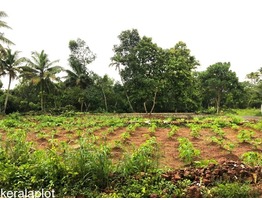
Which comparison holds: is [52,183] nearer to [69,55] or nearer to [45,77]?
[45,77]

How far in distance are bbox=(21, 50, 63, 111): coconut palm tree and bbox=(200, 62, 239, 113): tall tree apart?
59.1ft

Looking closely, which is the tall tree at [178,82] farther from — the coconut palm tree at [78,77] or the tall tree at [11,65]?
the tall tree at [11,65]

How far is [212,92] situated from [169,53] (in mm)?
9157

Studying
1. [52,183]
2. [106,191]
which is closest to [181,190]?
[106,191]

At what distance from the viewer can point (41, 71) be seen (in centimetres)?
2805

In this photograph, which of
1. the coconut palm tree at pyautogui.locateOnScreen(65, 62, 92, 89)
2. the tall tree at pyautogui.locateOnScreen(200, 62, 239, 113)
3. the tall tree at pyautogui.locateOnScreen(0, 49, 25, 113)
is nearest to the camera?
the tall tree at pyautogui.locateOnScreen(0, 49, 25, 113)

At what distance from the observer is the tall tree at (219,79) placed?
32.6m

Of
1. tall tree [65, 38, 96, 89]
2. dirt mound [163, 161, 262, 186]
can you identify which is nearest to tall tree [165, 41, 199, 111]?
tall tree [65, 38, 96, 89]

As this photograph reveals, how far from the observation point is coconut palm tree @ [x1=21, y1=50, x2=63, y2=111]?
88.9ft

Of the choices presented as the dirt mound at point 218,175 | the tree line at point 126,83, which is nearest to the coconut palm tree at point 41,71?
the tree line at point 126,83

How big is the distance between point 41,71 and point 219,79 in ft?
68.9

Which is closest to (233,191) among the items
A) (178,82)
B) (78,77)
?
(178,82)

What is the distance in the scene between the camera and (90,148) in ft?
17.6

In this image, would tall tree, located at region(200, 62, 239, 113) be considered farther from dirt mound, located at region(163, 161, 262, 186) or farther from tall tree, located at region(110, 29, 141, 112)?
dirt mound, located at region(163, 161, 262, 186)
